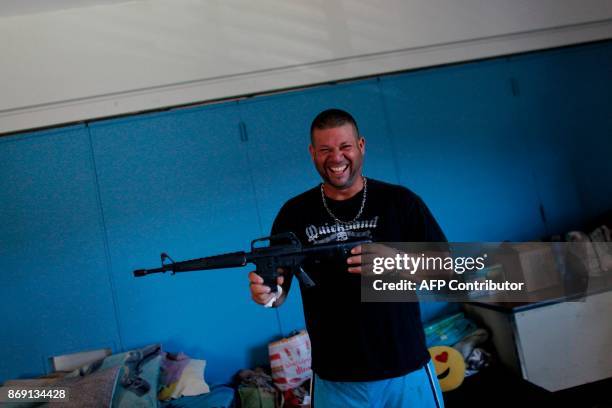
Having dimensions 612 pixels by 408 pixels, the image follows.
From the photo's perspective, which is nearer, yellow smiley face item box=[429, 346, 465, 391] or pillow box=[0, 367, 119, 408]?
pillow box=[0, 367, 119, 408]

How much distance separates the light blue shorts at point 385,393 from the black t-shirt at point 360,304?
2cm

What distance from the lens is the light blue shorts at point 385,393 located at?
1233 mm

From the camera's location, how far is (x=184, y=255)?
2602 mm

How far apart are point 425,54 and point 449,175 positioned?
87 cm

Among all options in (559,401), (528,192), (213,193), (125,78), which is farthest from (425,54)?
(559,401)

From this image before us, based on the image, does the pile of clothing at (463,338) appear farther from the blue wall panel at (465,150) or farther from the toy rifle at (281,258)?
the toy rifle at (281,258)

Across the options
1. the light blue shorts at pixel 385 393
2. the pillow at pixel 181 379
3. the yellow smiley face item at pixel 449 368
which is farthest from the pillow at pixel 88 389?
the yellow smiley face item at pixel 449 368

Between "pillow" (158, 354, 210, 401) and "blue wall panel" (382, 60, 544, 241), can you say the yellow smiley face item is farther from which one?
"pillow" (158, 354, 210, 401)

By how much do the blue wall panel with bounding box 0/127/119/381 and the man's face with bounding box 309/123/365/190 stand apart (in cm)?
180

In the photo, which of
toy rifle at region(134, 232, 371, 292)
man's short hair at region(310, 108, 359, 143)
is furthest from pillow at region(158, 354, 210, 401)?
man's short hair at region(310, 108, 359, 143)

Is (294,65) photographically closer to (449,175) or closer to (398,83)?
(398,83)

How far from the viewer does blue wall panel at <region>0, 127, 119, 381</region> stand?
247 cm

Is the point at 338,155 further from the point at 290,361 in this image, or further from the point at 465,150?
the point at 465,150

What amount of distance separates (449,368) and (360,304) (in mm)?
1253
